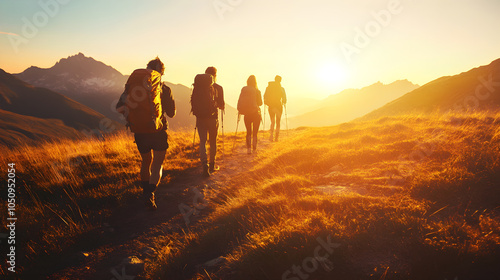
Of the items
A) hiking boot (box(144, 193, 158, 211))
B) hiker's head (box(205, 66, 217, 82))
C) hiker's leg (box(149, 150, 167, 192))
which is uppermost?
hiker's head (box(205, 66, 217, 82))

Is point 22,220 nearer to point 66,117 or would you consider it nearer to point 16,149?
point 16,149

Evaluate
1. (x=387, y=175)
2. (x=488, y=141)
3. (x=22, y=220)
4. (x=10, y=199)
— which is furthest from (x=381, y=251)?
(x=10, y=199)

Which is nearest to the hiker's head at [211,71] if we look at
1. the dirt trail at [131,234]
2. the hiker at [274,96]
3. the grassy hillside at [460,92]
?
the dirt trail at [131,234]

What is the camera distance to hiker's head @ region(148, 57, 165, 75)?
199 inches

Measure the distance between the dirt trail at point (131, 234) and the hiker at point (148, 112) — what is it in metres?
0.48

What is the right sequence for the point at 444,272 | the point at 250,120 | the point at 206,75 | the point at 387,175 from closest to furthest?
1. the point at 444,272
2. the point at 387,175
3. the point at 206,75
4. the point at 250,120

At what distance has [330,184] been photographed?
5.37m

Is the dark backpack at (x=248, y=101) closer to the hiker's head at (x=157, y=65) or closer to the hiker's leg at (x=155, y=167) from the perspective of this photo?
the hiker's head at (x=157, y=65)

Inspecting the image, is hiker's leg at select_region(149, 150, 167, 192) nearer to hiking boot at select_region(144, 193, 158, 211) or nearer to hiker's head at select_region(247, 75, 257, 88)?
hiking boot at select_region(144, 193, 158, 211)

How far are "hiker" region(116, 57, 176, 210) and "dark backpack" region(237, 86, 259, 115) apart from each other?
497cm

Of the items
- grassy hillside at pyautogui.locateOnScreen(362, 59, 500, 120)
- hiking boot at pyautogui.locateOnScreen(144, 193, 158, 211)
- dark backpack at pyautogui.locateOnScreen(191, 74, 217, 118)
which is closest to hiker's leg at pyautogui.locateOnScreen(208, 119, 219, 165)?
dark backpack at pyautogui.locateOnScreen(191, 74, 217, 118)

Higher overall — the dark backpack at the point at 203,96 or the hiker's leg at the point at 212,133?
the dark backpack at the point at 203,96

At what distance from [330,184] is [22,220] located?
5.95 meters

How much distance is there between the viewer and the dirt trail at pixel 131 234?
3260 millimetres
